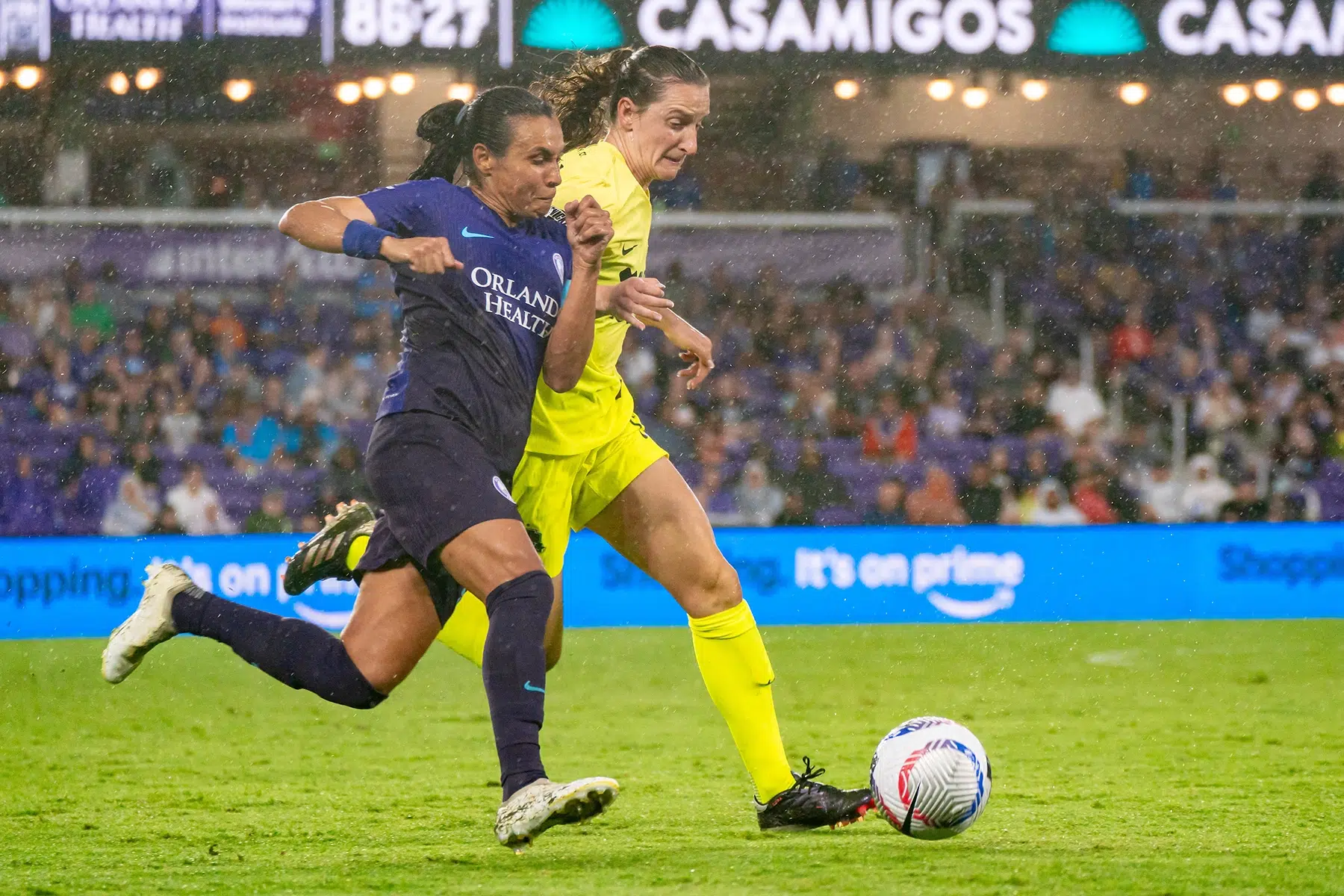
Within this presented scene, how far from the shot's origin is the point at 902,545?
10.7m

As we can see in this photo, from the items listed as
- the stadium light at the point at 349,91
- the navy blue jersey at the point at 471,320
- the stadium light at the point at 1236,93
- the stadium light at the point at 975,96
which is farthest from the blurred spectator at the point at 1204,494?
the navy blue jersey at the point at 471,320

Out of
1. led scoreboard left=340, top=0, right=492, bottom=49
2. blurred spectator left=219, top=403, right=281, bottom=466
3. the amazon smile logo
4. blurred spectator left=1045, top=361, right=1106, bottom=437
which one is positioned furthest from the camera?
blurred spectator left=1045, top=361, right=1106, bottom=437

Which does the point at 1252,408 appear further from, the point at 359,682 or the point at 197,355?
the point at 359,682

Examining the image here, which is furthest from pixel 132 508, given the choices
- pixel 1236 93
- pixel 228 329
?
pixel 1236 93

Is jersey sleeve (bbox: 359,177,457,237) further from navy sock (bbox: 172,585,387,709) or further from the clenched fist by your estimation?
navy sock (bbox: 172,585,387,709)

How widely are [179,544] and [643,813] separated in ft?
21.9

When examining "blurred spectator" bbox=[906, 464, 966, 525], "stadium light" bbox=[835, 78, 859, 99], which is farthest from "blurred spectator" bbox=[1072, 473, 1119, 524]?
"stadium light" bbox=[835, 78, 859, 99]

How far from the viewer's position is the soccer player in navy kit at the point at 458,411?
3.59 meters

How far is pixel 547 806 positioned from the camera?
3.30 m

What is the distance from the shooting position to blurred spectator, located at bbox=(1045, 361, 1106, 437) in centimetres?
1419

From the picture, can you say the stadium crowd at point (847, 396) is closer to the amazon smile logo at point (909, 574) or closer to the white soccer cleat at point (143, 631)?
the amazon smile logo at point (909, 574)

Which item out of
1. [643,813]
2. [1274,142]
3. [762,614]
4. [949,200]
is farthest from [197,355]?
[1274,142]

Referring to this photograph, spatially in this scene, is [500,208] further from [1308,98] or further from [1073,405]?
[1308,98]

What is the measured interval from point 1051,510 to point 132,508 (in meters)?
6.97
